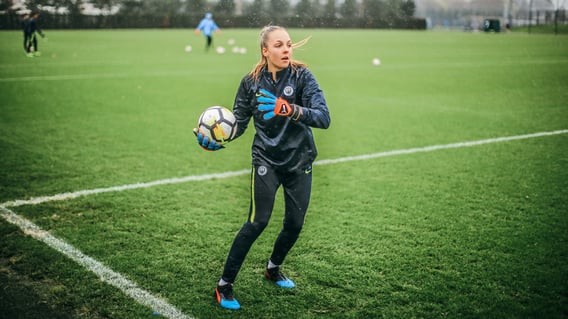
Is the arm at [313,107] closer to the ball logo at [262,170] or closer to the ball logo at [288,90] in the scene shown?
the ball logo at [288,90]

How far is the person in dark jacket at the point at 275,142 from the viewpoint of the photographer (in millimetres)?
3586

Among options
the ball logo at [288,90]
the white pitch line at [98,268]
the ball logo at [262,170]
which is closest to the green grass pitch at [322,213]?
the white pitch line at [98,268]

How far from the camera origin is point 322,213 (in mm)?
5590

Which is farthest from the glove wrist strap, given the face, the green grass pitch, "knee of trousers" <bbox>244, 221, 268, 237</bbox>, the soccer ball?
the green grass pitch

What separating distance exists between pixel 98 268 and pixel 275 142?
184 centimetres

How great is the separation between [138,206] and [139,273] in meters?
1.66

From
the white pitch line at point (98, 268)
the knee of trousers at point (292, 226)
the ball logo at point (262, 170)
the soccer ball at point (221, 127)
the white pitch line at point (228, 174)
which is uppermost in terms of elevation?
the soccer ball at point (221, 127)

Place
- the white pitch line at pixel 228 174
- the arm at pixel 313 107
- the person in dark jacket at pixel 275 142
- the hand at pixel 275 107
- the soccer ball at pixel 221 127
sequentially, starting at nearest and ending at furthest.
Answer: the hand at pixel 275 107, the arm at pixel 313 107, the person in dark jacket at pixel 275 142, the soccer ball at pixel 221 127, the white pitch line at pixel 228 174

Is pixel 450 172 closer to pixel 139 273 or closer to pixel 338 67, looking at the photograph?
pixel 139 273

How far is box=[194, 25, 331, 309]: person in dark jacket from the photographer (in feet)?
11.8

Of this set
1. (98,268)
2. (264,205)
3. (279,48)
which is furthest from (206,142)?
(98,268)

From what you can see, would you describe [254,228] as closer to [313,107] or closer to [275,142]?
[275,142]

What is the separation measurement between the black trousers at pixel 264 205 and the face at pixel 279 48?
73cm

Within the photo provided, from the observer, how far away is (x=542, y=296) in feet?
12.4
